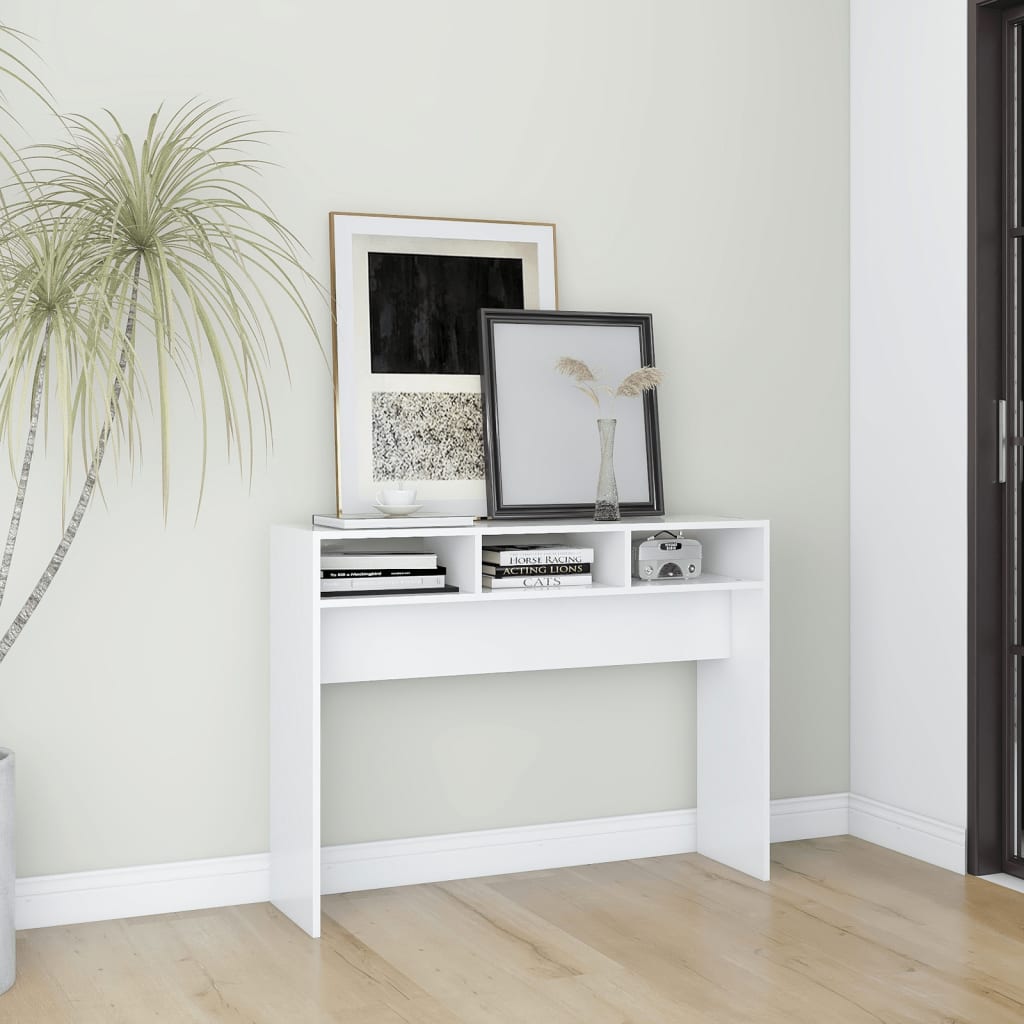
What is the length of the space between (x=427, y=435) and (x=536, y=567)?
0.48 m

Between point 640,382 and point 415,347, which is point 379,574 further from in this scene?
point 640,382

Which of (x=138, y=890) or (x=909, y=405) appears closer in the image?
(x=138, y=890)

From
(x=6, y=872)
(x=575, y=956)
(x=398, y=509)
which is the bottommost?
(x=575, y=956)

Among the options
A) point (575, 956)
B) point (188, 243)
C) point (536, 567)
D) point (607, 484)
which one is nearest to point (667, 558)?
point (607, 484)

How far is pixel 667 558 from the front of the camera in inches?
135

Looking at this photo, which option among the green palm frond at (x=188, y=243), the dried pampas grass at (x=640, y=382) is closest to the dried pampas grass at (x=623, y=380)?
the dried pampas grass at (x=640, y=382)

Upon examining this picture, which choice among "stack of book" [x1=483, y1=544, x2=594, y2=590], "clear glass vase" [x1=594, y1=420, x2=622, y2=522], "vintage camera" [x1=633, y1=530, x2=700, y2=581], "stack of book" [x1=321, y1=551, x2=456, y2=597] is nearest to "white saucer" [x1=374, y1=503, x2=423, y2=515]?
"stack of book" [x1=321, y1=551, x2=456, y2=597]

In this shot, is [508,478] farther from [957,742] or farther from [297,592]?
[957,742]

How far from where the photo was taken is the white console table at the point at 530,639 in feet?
10.1

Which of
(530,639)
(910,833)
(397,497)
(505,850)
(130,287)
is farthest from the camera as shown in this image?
(910,833)

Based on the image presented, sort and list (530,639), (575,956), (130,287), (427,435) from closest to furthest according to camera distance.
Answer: (575,956), (130,287), (530,639), (427,435)

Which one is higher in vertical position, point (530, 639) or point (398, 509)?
point (398, 509)

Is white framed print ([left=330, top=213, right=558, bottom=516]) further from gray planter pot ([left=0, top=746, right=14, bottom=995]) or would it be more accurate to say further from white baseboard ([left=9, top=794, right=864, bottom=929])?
gray planter pot ([left=0, top=746, right=14, bottom=995])

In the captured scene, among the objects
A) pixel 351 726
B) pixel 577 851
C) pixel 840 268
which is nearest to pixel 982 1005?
pixel 577 851
